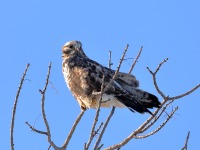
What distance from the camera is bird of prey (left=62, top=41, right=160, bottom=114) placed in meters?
6.93

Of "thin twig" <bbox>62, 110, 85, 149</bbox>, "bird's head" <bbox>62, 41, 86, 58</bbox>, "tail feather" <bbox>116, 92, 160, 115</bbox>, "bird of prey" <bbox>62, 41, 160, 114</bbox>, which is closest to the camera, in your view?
"thin twig" <bbox>62, 110, 85, 149</bbox>

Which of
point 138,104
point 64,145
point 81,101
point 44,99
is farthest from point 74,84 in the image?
point 44,99

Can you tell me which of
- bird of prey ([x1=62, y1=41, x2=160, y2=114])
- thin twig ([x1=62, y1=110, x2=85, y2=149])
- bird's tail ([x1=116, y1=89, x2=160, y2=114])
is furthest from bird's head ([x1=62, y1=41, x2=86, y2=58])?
thin twig ([x1=62, y1=110, x2=85, y2=149])

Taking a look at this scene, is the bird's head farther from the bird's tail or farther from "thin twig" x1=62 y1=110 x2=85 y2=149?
"thin twig" x1=62 y1=110 x2=85 y2=149

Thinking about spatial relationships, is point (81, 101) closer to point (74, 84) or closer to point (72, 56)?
point (74, 84)

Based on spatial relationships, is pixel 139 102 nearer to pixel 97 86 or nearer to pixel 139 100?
pixel 139 100

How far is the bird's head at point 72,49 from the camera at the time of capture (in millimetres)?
8640

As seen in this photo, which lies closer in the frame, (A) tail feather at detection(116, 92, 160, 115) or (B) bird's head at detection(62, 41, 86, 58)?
(A) tail feather at detection(116, 92, 160, 115)

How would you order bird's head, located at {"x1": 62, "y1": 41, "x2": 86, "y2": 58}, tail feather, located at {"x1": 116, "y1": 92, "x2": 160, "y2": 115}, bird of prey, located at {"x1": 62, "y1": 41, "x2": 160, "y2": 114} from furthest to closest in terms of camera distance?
bird's head, located at {"x1": 62, "y1": 41, "x2": 86, "y2": 58}, bird of prey, located at {"x1": 62, "y1": 41, "x2": 160, "y2": 114}, tail feather, located at {"x1": 116, "y1": 92, "x2": 160, "y2": 115}

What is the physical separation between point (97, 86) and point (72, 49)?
140cm

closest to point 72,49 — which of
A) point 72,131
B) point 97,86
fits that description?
point 97,86

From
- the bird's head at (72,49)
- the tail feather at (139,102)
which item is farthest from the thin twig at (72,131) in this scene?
the bird's head at (72,49)

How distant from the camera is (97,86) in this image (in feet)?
24.7

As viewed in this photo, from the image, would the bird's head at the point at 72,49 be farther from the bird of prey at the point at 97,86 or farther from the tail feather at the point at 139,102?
the tail feather at the point at 139,102
